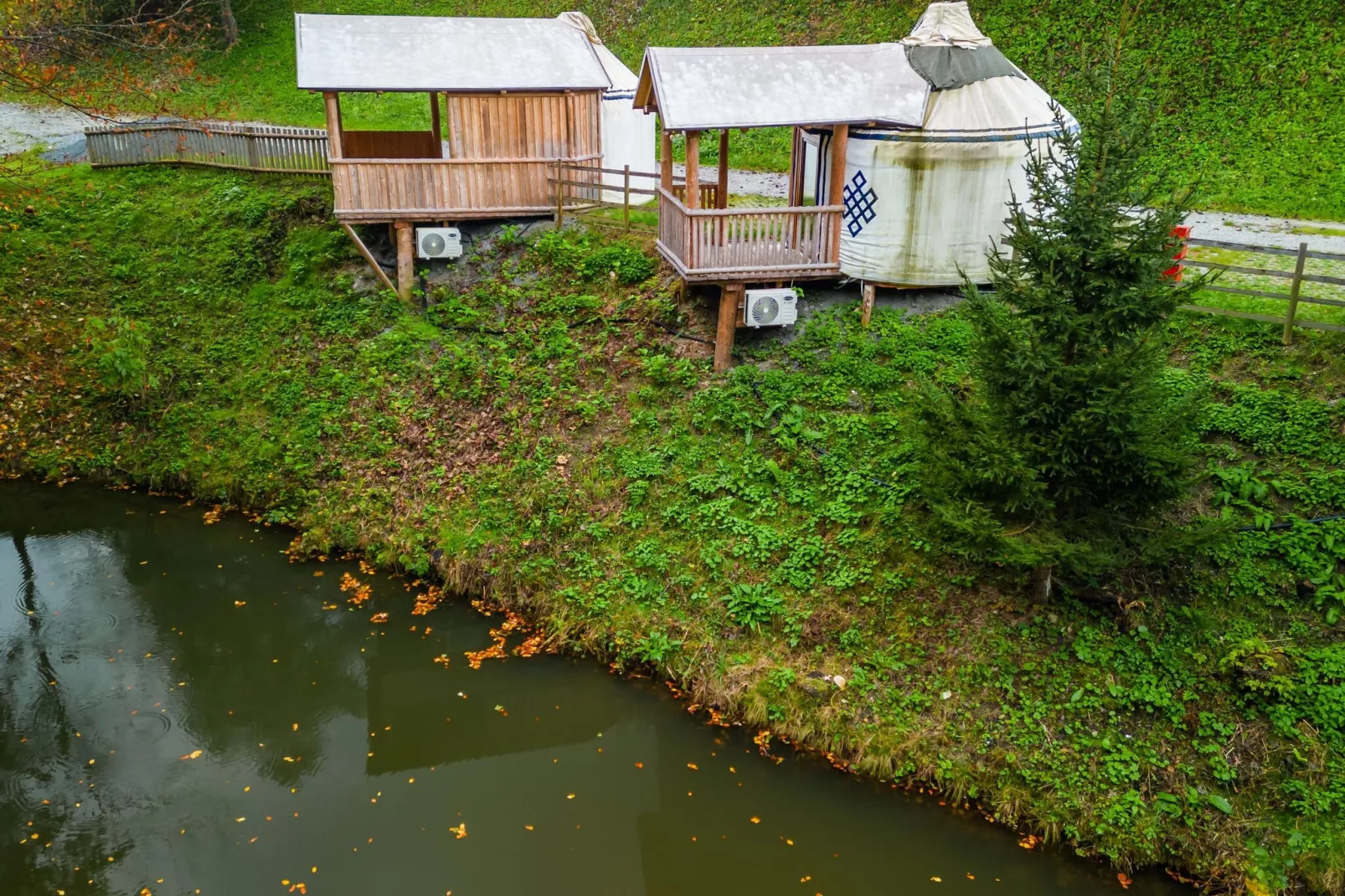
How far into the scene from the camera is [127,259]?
781 inches

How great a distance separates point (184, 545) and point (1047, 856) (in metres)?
12.8

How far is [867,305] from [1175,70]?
1532 centimetres

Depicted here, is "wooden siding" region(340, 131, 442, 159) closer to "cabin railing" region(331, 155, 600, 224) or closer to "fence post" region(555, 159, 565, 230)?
"cabin railing" region(331, 155, 600, 224)

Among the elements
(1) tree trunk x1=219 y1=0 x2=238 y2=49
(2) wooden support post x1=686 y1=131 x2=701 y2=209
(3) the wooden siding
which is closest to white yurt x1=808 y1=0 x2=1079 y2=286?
(2) wooden support post x1=686 y1=131 x2=701 y2=209

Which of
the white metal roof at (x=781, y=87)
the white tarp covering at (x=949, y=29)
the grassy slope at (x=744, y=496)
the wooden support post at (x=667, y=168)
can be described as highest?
the white tarp covering at (x=949, y=29)

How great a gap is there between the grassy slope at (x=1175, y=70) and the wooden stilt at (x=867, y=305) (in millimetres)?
5617

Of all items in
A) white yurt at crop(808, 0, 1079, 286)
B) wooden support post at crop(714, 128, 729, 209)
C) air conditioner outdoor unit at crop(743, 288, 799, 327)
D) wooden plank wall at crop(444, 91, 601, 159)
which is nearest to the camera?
air conditioner outdoor unit at crop(743, 288, 799, 327)

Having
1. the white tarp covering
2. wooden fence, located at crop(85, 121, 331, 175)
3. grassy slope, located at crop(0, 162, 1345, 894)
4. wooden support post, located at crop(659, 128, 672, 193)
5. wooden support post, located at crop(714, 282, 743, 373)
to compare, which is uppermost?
the white tarp covering

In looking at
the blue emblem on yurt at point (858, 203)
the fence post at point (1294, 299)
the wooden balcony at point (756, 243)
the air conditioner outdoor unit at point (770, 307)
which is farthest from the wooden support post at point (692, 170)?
the fence post at point (1294, 299)

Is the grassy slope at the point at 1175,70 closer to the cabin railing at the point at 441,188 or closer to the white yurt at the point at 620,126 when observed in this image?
the cabin railing at the point at 441,188

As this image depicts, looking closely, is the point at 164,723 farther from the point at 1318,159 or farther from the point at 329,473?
the point at 1318,159

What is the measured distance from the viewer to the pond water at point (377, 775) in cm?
939

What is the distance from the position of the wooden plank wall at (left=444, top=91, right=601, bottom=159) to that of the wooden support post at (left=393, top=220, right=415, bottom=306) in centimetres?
167

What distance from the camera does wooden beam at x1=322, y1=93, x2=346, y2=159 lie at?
54.7ft
